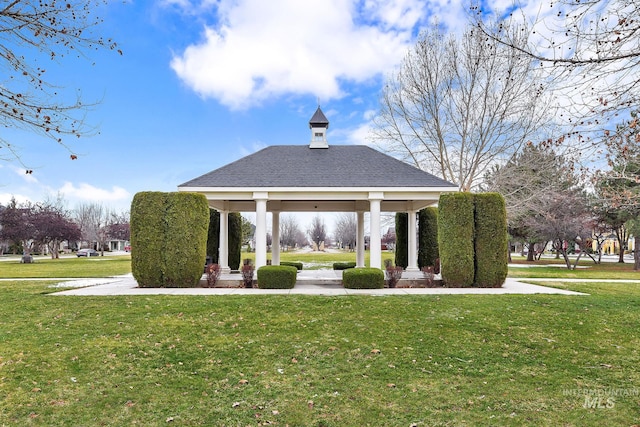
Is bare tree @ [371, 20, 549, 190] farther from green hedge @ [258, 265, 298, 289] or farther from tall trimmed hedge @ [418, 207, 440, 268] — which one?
green hedge @ [258, 265, 298, 289]

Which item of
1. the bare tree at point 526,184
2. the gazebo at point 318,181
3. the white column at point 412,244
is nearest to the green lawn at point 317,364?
the gazebo at point 318,181

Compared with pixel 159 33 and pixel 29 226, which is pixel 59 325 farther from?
pixel 29 226

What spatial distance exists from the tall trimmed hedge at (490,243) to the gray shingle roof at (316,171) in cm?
235

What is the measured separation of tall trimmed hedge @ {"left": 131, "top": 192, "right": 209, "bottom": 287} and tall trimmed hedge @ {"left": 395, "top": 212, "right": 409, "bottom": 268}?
11.2 m

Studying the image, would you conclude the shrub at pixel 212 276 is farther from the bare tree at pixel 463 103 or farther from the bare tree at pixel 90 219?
the bare tree at pixel 90 219

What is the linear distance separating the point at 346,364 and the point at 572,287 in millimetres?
11903

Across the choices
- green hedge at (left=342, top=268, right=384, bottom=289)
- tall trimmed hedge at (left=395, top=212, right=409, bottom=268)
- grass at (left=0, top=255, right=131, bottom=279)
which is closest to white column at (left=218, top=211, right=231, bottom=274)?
grass at (left=0, top=255, right=131, bottom=279)

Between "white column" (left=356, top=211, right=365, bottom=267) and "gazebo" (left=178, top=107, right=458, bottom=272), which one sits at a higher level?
"gazebo" (left=178, top=107, right=458, bottom=272)

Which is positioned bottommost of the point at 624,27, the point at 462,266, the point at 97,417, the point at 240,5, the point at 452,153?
the point at 97,417

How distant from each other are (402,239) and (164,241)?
40.7ft

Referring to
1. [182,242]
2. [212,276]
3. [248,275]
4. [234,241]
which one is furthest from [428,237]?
[182,242]

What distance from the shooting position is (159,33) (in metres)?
10.4

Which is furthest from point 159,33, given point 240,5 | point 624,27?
point 624,27

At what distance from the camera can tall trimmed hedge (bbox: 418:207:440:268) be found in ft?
64.4
